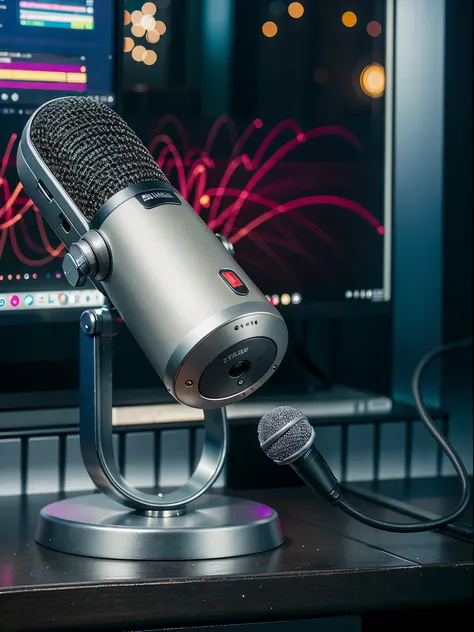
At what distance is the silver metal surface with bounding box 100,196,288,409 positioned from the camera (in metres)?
1.03

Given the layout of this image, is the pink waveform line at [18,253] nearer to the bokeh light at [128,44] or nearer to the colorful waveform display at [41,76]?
the colorful waveform display at [41,76]

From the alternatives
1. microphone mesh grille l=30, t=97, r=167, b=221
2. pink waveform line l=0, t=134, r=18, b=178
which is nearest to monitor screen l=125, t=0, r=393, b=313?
pink waveform line l=0, t=134, r=18, b=178

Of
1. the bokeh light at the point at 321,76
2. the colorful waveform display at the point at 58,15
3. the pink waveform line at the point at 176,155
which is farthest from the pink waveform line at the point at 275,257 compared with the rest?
the colorful waveform display at the point at 58,15

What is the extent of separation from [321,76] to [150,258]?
23.8 inches

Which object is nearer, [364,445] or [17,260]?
[17,260]

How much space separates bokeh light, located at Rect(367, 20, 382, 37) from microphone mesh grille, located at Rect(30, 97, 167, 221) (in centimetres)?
55

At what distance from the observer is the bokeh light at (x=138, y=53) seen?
149 cm

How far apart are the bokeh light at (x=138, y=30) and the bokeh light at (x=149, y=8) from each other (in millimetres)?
21

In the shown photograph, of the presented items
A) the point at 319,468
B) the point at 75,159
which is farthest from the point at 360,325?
the point at 75,159

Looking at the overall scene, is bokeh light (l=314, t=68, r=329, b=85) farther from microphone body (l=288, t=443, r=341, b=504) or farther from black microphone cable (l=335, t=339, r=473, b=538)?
microphone body (l=288, t=443, r=341, b=504)

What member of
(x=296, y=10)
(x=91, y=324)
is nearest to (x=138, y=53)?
(x=296, y=10)

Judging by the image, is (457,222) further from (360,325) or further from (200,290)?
(200,290)

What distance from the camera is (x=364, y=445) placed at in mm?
1552

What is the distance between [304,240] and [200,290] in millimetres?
536
